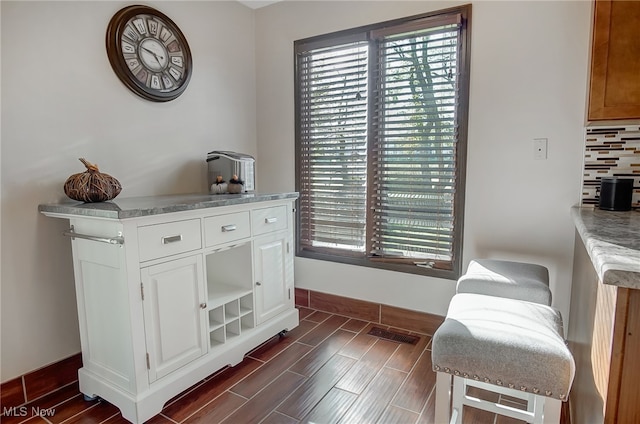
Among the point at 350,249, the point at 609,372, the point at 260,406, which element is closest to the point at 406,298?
the point at 350,249

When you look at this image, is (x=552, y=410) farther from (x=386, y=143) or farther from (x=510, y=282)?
(x=386, y=143)

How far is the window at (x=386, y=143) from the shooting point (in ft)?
7.52

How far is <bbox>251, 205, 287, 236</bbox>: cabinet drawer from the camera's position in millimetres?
2191

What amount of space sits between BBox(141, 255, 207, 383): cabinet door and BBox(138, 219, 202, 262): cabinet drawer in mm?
56

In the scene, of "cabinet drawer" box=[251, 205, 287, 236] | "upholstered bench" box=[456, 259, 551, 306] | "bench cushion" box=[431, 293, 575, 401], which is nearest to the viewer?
"bench cushion" box=[431, 293, 575, 401]

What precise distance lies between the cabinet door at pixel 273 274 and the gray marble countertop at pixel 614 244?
1590 mm

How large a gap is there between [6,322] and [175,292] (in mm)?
755

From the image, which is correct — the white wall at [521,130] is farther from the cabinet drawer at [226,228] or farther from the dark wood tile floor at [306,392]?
the cabinet drawer at [226,228]

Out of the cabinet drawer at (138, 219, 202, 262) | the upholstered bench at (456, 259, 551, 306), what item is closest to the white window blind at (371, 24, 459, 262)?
the upholstered bench at (456, 259, 551, 306)

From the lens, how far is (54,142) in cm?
179

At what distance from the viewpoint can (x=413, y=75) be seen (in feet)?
7.77

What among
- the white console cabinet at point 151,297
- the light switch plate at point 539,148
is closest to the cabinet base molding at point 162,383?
the white console cabinet at point 151,297

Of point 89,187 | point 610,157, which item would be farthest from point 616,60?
point 89,187

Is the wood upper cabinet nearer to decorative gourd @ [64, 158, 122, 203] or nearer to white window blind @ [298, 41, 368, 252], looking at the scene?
white window blind @ [298, 41, 368, 252]
